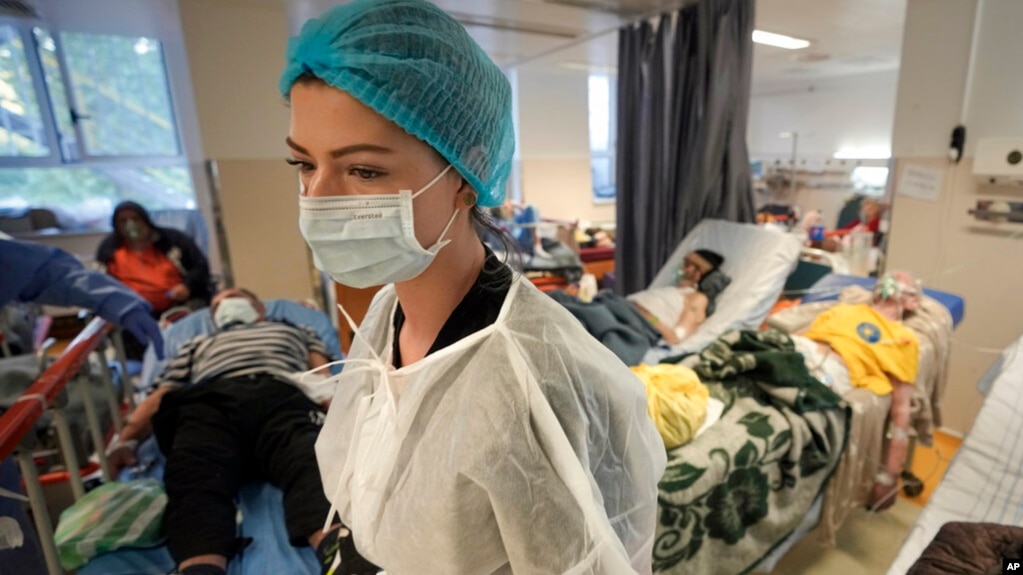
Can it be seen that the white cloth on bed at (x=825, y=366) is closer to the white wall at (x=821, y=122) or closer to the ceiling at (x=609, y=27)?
the ceiling at (x=609, y=27)

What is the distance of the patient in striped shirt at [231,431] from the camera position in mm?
1366

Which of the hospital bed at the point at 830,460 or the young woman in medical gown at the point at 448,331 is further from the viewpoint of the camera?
the hospital bed at the point at 830,460

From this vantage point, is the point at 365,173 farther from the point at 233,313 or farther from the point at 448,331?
the point at 233,313

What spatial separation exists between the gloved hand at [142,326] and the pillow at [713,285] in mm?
2504

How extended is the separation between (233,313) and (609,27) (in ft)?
9.60

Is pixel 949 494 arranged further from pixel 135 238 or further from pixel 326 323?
pixel 135 238

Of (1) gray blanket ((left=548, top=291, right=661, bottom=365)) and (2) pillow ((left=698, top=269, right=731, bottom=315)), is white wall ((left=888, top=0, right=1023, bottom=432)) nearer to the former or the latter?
(2) pillow ((left=698, top=269, right=731, bottom=315))

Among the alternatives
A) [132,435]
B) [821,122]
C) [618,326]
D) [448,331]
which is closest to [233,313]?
[132,435]

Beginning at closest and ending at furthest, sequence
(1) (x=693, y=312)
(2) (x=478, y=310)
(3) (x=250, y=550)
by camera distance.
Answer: (2) (x=478, y=310)
(3) (x=250, y=550)
(1) (x=693, y=312)

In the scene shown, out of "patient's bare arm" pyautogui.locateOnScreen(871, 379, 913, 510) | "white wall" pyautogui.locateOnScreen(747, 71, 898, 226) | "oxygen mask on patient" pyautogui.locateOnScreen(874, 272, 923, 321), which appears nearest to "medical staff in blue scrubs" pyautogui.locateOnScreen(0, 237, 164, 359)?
"patient's bare arm" pyautogui.locateOnScreen(871, 379, 913, 510)

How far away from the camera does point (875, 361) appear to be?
1956mm

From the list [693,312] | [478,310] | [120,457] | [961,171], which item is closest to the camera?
[478,310]

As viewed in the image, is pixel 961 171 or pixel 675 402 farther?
pixel 961 171

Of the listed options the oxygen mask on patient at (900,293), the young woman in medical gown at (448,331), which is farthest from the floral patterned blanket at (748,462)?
the young woman in medical gown at (448,331)
